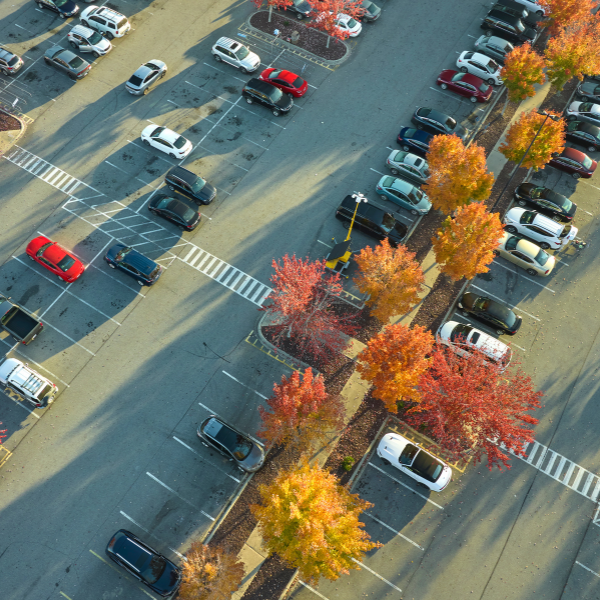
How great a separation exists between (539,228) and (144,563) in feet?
120

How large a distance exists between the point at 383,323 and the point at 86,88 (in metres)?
33.6

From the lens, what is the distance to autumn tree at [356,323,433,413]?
101 ft

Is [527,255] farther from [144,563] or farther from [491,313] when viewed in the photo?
[144,563]

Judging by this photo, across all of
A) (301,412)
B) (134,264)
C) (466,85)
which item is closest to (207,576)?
(301,412)

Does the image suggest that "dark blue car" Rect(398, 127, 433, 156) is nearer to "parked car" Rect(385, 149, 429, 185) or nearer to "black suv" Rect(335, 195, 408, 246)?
"parked car" Rect(385, 149, 429, 185)

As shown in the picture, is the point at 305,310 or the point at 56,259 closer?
the point at 305,310

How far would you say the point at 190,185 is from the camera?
40406 millimetres

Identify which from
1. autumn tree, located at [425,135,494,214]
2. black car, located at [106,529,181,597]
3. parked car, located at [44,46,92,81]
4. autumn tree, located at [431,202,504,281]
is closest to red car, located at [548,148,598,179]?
autumn tree, located at [425,135,494,214]

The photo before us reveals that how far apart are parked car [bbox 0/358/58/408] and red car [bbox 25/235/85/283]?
6.94 metres

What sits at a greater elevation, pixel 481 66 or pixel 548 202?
pixel 481 66

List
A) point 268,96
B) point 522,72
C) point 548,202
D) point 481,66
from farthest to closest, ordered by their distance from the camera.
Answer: point 481,66 → point 268,96 → point 522,72 → point 548,202

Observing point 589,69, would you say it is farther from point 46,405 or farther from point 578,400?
point 46,405

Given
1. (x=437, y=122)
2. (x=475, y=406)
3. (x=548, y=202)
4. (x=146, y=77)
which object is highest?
(x=437, y=122)

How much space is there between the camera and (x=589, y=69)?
150ft
